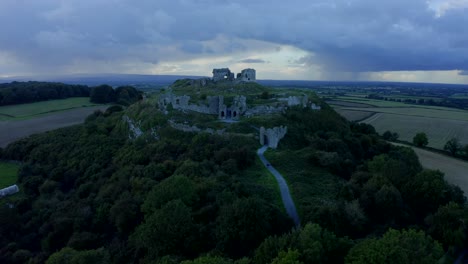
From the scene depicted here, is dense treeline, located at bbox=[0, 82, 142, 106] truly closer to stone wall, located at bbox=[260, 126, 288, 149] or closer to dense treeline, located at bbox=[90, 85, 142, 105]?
dense treeline, located at bbox=[90, 85, 142, 105]

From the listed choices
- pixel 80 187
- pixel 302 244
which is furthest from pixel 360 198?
pixel 80 187

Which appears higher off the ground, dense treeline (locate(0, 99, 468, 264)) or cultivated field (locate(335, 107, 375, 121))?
cultivated field (locate(335, 107, 375, 121))

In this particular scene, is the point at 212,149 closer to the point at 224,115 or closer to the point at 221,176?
the point at 221,176

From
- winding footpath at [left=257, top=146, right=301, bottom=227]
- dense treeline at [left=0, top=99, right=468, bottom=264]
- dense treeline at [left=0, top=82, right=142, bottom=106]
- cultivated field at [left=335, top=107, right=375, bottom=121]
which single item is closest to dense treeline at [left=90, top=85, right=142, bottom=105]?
dense treeline at [left=0, top=82, right=142, bottom=106]

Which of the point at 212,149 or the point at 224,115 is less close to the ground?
the point at 224,115

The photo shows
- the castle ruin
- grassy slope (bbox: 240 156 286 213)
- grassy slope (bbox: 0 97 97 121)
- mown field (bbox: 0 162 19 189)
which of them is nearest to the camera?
grassy slope (bbox: 240 156 286 213)

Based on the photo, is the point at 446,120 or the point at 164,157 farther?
the point at 446,120

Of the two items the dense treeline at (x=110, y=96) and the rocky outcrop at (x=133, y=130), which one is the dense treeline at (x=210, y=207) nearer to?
the rocky outcrop at (x=133, y=130)
